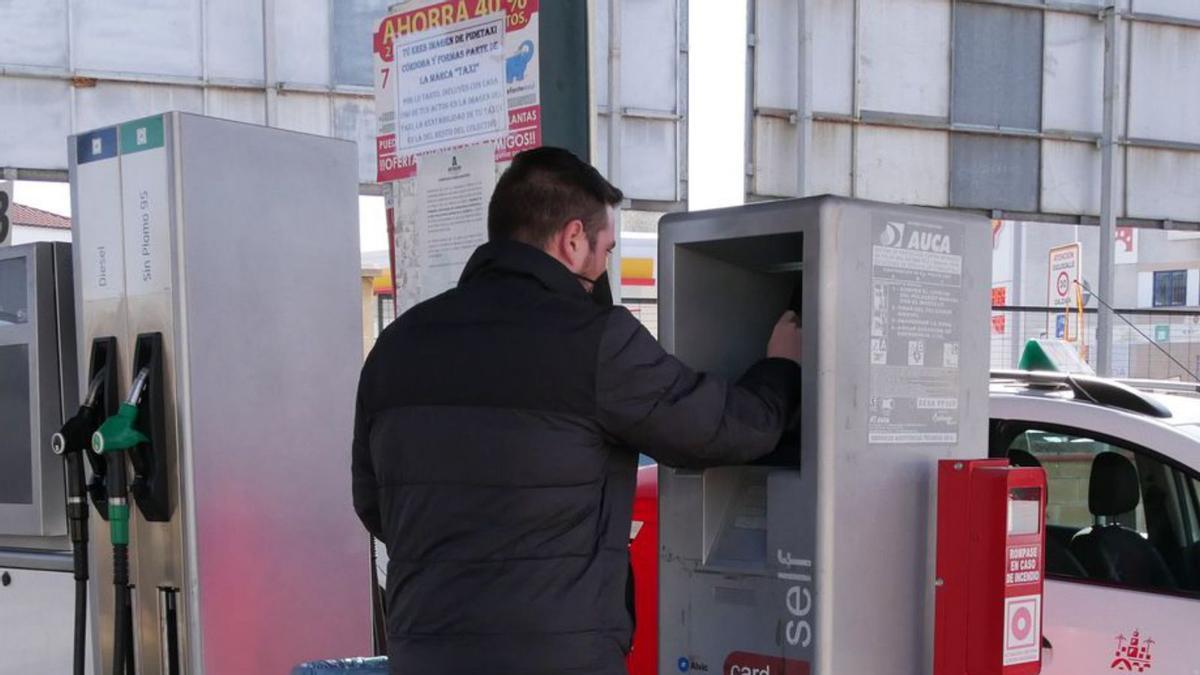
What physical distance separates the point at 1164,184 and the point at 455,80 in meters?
12.7

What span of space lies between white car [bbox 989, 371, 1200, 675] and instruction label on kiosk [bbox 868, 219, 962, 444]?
1.71 metres

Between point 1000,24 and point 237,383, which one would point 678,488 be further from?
point 1000,24

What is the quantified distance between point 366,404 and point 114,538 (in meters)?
1.58

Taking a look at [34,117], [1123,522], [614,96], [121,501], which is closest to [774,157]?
[614,96]

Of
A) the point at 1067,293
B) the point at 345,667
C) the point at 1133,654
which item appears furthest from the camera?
the point at 1067,293

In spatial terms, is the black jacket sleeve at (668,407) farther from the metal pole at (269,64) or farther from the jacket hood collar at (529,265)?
the metal pole at (269,64)

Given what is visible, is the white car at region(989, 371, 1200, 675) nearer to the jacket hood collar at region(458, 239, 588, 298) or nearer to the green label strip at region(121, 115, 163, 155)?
the jacket hood collar at region(458, 239, 588, 298)

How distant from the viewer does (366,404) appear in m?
2.70

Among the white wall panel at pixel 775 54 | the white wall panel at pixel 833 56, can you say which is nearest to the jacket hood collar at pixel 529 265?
the white wall panel at pixel 775 54

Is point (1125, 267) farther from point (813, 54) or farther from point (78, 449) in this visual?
point (78, 449)

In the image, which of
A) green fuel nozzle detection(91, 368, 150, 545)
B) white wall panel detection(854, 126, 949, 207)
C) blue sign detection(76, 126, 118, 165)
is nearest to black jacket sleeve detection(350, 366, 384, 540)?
green fuel nozzle detection(91, 368, 150, 545)

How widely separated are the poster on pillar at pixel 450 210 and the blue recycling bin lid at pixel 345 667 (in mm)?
1139

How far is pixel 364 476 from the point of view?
9.25 feet

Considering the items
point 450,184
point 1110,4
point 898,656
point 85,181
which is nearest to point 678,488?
point 898,656
